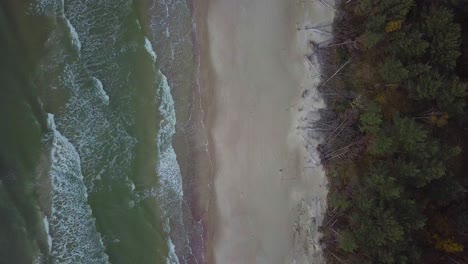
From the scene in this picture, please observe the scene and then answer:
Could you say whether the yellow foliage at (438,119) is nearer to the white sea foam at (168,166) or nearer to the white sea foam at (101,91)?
the white sea foam at (168,166)

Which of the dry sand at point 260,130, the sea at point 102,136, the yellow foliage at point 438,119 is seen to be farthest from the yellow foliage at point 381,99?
the sea at point 102,136

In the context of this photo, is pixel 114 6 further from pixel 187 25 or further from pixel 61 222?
pixel 61 222

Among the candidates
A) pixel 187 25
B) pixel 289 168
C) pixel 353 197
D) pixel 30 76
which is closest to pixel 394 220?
pixel 353 197

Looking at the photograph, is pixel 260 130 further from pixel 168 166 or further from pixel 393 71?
pixel 393 71

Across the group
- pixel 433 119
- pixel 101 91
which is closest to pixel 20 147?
pixel 101 91

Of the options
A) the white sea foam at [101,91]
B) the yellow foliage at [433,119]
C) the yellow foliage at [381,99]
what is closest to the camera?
the yellow foliage at [433,119]

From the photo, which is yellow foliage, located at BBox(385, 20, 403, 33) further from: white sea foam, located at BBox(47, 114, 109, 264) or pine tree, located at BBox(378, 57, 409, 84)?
white sea foam, located at BBox(47, 114, 109, 264)

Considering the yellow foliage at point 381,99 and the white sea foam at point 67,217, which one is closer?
the yellow foliage at point 381,99
